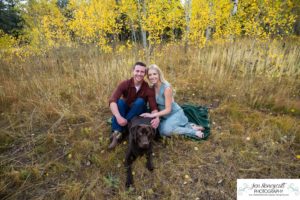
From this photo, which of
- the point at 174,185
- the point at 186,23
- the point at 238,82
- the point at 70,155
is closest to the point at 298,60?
the point at 238,82

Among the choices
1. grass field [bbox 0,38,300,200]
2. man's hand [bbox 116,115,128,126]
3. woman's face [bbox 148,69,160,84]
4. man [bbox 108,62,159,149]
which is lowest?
grass field [bbox 0,38,300,200]

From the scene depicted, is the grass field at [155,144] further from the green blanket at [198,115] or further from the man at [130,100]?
the man at [130,100]

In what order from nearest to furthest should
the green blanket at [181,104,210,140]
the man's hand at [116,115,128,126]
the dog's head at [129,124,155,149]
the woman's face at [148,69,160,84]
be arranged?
the dog's head at [129,124,155,149]
the man's hand at [116,115,128,126]
the woman's face at [148,69,160,84]
the green blanket at [181,104,210,140]

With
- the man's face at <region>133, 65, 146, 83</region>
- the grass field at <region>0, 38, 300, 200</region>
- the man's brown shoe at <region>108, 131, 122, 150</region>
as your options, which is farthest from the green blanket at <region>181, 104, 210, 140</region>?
the man's brown shoe at <region>108, 131, 122, 150</region>

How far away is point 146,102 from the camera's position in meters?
2.43

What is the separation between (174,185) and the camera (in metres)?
1.81

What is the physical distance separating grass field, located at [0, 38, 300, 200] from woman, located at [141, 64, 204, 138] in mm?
143

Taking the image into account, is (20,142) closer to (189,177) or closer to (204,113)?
(189,177)

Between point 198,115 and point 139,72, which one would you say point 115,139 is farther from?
point 198,115

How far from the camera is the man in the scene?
2240 mm

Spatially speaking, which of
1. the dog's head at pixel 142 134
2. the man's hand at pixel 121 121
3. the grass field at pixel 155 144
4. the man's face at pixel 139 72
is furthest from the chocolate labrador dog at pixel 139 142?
the man's face at pixel 139 72

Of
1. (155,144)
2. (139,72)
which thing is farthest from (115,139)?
(139,72)

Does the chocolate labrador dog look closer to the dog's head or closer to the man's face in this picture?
the dog's head

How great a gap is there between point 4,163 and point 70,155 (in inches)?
31.3
